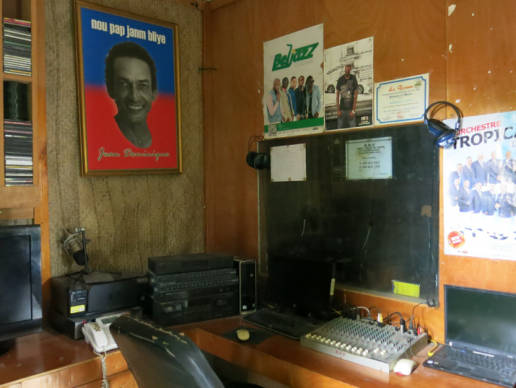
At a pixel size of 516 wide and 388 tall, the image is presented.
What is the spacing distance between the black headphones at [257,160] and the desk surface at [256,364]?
37.6 inches

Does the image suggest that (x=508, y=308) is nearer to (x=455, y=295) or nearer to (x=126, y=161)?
(x=455, y=295)

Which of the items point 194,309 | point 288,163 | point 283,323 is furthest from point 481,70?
point 194,309

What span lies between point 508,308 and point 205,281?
1.37m

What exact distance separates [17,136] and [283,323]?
1.49 metres

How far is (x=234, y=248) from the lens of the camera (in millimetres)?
2779

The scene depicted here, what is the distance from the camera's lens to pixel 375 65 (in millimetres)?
2053

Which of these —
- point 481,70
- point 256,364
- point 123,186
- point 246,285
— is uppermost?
point 481,70

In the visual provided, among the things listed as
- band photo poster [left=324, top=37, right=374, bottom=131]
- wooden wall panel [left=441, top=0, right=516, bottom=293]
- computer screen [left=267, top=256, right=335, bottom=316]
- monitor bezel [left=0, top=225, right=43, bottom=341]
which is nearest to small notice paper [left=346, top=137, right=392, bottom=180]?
band photo poster [left=324, top=37, right=374, bottom=131]

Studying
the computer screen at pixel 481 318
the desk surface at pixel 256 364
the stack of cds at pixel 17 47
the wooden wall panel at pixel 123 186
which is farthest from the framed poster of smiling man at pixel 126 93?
the computer screen at pixel 481 318

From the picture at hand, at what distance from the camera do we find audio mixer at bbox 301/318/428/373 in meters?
1.64

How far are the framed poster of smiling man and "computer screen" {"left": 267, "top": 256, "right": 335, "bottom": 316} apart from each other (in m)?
0.96

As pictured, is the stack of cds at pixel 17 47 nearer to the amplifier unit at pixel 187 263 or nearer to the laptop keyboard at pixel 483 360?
the amplifier unit at pixel 187 263

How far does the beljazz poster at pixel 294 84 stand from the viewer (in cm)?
229

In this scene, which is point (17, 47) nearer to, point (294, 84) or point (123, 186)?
point (123, 186)
